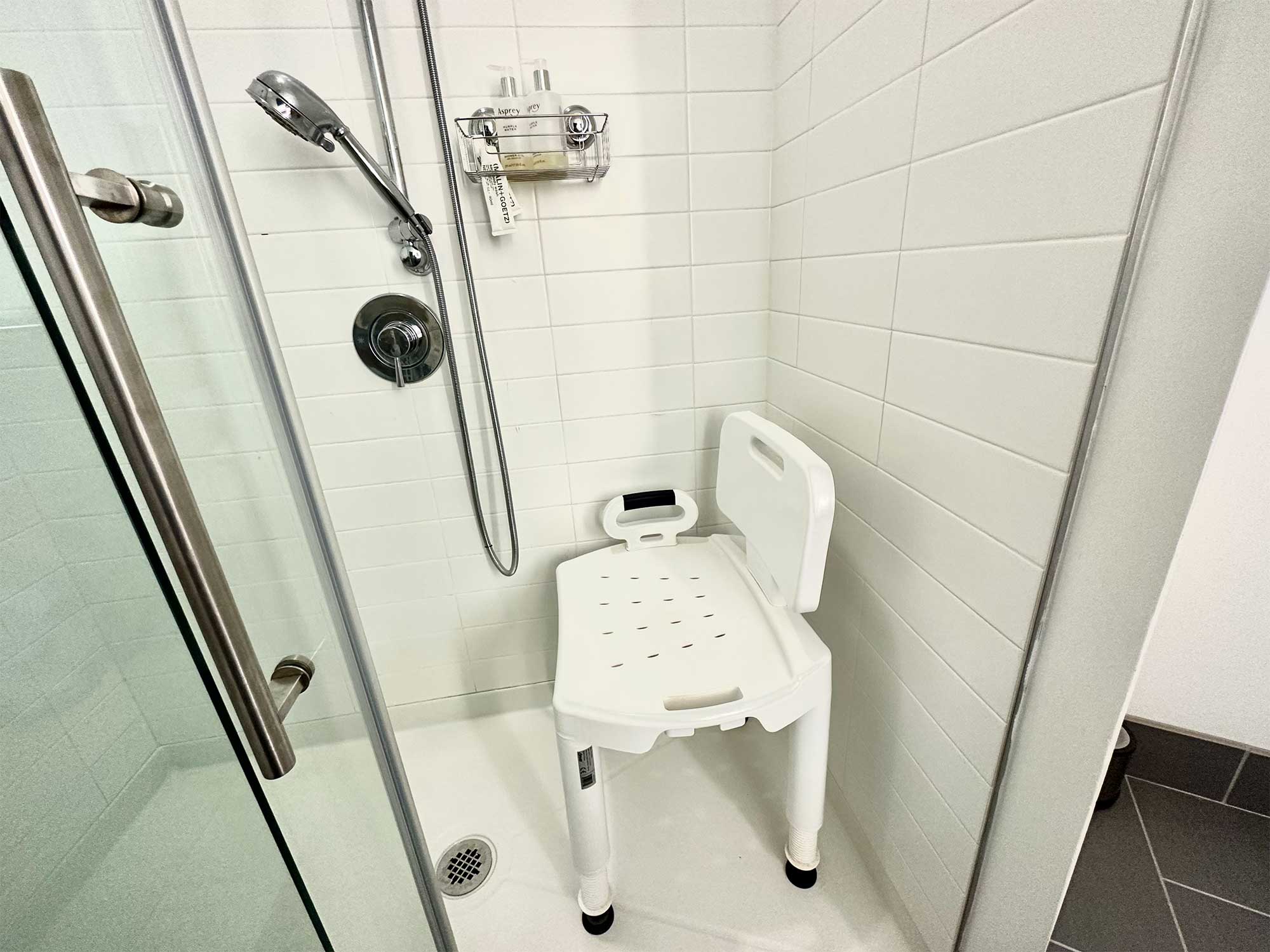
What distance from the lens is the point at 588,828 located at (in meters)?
0.91

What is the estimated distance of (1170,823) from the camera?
3.56 ft

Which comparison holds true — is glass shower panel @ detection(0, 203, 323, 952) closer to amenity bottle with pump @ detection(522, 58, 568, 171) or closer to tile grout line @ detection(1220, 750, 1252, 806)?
amenity bottle with pump @ detection(522, 58, 568, 171)

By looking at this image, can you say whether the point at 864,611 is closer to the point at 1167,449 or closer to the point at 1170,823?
the point at 1167,449

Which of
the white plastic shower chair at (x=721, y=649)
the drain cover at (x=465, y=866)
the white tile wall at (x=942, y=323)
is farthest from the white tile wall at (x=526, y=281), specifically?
the drain cover at (x=465, y=866)

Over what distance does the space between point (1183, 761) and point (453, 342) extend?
1.74m

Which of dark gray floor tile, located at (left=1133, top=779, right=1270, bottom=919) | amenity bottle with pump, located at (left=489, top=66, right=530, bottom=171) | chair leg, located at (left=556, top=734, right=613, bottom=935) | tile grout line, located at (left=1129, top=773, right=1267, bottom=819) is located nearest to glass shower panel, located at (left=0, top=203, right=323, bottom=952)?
chair leg, located at (left=556, top=734, right=613, bottom=935)

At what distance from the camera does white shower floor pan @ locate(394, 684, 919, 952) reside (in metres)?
0.97

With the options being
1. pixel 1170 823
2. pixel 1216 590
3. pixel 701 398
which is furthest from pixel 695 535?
pixel 1170 823

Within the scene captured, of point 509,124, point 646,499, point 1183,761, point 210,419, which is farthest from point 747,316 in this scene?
point 1183,761

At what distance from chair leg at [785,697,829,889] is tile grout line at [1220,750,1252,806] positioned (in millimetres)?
835

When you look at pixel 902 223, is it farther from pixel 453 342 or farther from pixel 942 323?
pixel 453 342

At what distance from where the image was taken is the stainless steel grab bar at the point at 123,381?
283mm

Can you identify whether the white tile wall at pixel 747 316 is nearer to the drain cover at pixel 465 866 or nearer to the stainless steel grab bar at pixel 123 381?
the stainless steel grab bar at pixel 123 381

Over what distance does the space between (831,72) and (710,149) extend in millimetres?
275
